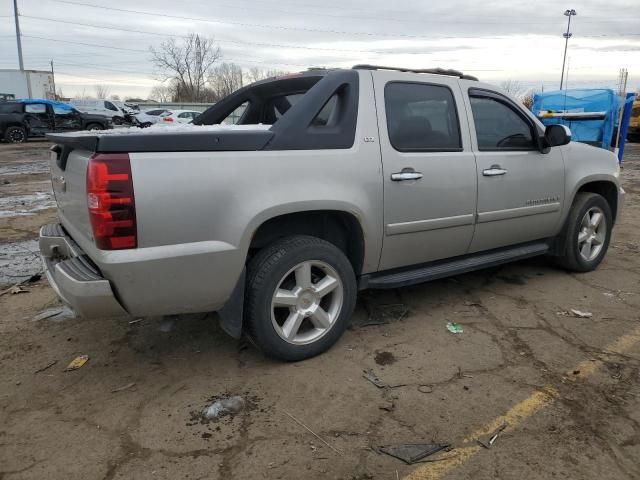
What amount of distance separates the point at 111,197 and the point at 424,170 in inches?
81.5

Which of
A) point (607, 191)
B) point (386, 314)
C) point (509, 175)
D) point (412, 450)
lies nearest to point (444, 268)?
point (386, 314)

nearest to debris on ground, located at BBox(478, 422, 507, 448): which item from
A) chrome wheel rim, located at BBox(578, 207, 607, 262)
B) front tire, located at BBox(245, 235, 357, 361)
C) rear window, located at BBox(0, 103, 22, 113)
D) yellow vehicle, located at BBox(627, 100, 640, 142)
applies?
front tire, located at BBox(245, 235, 357, 361)

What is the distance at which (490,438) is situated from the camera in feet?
8.43

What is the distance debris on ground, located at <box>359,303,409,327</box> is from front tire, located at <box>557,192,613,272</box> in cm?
186

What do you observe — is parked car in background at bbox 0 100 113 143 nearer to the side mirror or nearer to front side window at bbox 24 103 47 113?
front side window at bbox 24 103 47 113

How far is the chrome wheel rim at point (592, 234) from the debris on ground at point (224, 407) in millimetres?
3716

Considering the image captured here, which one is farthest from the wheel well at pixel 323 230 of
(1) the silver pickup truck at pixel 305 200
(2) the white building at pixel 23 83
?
(2) the white building at pixel 23 83

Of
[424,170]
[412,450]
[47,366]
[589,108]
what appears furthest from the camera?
[589,108]

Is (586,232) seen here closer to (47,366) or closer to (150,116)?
(47,366)

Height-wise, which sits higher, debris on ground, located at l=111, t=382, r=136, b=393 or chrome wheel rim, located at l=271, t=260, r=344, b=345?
chrome wheel rim, located at l=271, t=260, r=344, b=345

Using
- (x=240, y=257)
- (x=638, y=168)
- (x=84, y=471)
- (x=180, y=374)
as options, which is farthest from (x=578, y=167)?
(x=638, y=168)

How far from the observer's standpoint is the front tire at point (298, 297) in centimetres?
306

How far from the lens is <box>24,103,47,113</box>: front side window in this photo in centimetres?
2211

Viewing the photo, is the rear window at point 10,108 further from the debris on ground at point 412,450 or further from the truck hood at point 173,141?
the debris on ground at point 412,450
